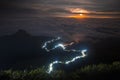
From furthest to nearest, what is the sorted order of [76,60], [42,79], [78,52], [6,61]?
[78,52] → [6,61] → [76,60] → [42,79]

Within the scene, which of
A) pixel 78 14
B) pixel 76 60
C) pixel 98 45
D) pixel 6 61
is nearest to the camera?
pixel 76 60

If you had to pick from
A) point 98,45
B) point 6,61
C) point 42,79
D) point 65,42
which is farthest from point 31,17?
point 42,79

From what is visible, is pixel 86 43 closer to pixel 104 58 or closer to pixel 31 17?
pixel 104 58

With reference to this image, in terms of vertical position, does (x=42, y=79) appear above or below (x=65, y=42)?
above

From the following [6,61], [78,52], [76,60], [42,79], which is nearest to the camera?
[42,79]

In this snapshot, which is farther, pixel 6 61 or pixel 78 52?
pixel 78 52

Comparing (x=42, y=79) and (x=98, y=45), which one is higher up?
(x=42, y=79)

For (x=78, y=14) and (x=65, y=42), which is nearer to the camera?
(x=65, y=42)

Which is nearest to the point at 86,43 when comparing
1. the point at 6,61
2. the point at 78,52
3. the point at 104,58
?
the point at 78,52

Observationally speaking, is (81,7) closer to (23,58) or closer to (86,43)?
(86,43)
